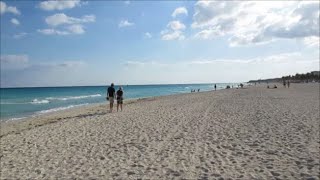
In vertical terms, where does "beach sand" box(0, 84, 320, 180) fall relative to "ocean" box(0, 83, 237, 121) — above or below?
above

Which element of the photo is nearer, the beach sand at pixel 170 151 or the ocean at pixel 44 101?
the beach sand at pixel 170 151

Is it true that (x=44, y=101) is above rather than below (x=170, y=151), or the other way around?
below

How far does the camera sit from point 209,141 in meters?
10.5

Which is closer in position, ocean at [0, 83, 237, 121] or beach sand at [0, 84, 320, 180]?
beach sand at [0, 84, 320, 180]

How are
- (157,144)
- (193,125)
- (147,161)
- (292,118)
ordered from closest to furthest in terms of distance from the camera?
(147,161) < (157,144) < (193,125) < (292,118)

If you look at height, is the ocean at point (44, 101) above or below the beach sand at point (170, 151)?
below

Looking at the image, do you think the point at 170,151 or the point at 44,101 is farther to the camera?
the point at 44,101

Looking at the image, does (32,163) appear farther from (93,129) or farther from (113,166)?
(93,129)

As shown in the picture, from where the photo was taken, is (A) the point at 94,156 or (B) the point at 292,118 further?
(B) the point at 292,118

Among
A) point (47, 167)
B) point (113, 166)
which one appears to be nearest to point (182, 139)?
point (113, 166)

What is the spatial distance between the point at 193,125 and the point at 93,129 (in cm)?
390

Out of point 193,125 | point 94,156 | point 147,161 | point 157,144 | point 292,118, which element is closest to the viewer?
point 147,161

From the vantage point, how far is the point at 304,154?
28.2 feet

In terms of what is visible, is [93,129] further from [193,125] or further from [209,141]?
[209,141]
